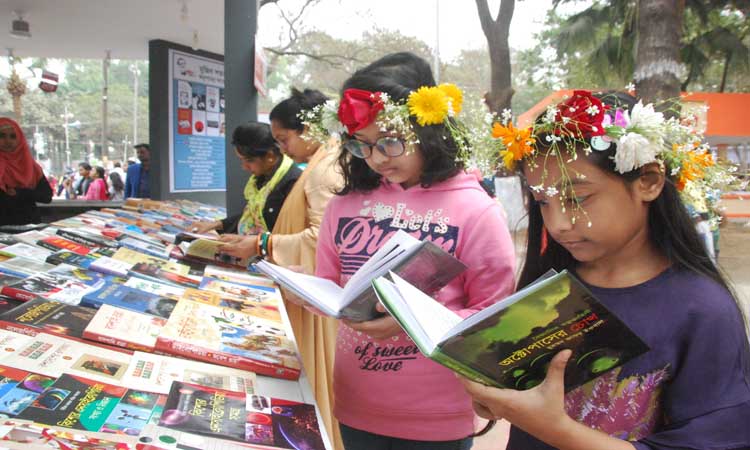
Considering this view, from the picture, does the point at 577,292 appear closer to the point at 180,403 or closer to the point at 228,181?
the point at 180,403

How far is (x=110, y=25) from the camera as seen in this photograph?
6.44 m

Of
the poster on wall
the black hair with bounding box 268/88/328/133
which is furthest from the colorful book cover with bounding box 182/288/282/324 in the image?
the poster on wall

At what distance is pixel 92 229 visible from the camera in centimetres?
304

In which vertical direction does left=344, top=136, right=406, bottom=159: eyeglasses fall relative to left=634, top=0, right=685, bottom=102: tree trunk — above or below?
below

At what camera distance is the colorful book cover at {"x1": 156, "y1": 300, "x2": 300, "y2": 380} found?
1.48 meters

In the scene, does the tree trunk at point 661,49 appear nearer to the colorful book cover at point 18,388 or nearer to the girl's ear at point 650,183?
the girl's ear at point 650,183

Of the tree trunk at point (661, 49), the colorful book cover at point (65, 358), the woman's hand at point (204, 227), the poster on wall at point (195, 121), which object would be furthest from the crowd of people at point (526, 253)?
the poster on wall at point (195, 121)

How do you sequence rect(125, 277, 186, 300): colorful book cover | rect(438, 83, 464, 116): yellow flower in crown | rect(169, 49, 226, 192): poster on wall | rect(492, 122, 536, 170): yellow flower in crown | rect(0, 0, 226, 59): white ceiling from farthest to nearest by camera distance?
rect(169, 49, 226, 192): poster on wall < rect(0, 0, 226, 59): white ceiling < rect(125, 277, 186, 300): colorful book cover < rect(438, 83, 464, 116): yellow flower in crown < rect(492, 122, 536, 170): yellow flower in crown

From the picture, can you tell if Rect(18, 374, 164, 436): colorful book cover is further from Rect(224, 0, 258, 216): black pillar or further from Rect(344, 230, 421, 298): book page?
Rect(224, 0, 258, 216): black pillar

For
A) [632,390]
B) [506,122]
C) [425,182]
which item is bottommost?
[632,390]

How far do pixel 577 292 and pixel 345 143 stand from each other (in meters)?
1.01

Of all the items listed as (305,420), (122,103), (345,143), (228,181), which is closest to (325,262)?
(345,143)

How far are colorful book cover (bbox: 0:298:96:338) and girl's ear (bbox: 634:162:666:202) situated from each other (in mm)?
1277

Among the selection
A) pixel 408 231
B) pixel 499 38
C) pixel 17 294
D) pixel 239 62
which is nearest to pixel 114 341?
pixel 17 294
